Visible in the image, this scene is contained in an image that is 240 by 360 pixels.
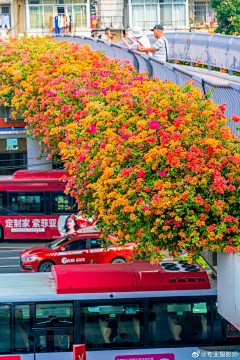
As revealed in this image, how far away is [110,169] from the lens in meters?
9.03

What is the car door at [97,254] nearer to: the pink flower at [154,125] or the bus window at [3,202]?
the bus window at [3,202]

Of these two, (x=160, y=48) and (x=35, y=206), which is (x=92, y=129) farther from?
(x=35, y=206)

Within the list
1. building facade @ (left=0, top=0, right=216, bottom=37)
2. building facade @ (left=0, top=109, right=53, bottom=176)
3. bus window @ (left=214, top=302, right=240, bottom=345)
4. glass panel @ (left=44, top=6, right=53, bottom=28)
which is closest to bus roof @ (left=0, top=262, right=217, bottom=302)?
bus window @ (left=214, top=302, right=240, bottom=345)

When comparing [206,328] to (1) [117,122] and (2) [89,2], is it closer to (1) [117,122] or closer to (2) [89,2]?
(1) [117,122]

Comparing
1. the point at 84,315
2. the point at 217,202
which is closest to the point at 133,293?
the point at 84,315

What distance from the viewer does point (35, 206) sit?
21.9m

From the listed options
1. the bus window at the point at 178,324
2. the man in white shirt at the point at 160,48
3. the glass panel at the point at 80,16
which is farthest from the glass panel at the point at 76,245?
the glass panel at the point at 80,16

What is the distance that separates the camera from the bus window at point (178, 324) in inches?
408

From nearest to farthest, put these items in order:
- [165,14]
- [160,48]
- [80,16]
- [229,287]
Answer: [229,287] → [160,48] → [80,16] → [165,14]

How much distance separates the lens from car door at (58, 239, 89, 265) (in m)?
17.4

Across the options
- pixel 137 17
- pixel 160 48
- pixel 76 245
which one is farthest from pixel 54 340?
pixel 137 17

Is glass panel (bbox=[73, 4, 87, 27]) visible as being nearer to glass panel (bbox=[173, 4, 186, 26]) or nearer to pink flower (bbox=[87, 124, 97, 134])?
glass panel (bbox=[173, 4, 186, 26])

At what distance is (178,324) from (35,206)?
40.9 ft

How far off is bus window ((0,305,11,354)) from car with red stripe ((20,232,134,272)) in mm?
7097
